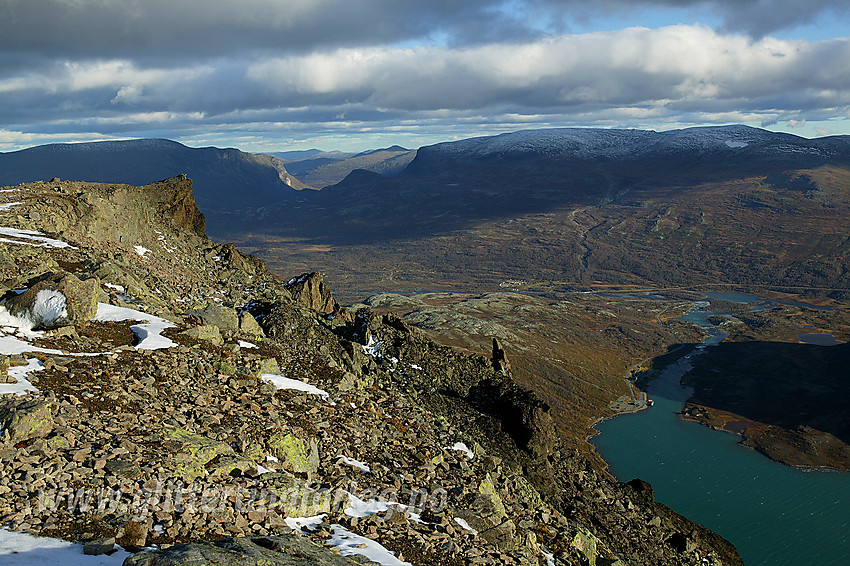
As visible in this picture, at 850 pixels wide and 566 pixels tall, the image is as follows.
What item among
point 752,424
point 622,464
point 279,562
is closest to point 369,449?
point 279,562

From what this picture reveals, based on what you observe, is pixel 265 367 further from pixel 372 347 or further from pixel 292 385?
pixel 372 347

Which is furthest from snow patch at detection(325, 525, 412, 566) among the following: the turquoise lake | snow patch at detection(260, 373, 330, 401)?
the turquoise lake

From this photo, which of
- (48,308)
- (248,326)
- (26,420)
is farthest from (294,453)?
(248,326)

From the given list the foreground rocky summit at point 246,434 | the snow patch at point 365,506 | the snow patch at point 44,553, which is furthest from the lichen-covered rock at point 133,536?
the snow patch at point 365,506

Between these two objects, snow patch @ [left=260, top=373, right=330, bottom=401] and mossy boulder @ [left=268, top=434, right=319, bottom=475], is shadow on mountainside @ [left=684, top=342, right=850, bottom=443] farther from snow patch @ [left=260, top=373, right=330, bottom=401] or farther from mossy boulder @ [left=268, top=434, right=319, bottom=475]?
mossy boulder @ [left=268, top=434, right=319, bottom=475]

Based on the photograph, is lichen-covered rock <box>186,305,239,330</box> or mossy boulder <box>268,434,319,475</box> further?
lichen-covered rock <box>186,305,239,330</box>

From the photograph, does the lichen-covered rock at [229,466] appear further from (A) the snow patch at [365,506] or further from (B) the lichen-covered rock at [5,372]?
(B) the lichen-covered rock at [5,372]

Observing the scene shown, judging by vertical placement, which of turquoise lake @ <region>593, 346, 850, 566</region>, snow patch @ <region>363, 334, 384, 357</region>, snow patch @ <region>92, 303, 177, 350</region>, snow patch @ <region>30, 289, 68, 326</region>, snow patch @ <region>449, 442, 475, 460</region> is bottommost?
turquoise lake @ <region>593, 346, 850, 566</region>
